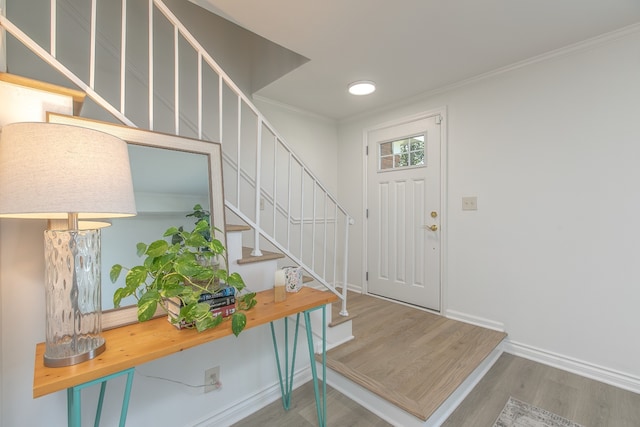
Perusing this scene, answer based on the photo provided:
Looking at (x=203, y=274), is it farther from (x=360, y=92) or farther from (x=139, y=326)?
(x=360, y=92)

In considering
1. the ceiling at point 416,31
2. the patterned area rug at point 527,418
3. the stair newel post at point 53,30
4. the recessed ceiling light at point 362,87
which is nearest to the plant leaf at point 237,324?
the stair newel post at point 53,30

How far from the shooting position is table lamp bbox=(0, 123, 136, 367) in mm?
729

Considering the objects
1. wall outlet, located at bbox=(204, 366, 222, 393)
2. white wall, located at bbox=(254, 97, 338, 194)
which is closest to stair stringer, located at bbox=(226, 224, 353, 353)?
wall outlet, located at bbox=(204, 366, 222, 393)

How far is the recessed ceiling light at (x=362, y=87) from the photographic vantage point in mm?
2555

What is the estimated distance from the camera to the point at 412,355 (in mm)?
2020

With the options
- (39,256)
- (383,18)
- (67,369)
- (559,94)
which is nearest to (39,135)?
(39,256)

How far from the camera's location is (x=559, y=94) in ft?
6.98

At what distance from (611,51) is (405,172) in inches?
65.5

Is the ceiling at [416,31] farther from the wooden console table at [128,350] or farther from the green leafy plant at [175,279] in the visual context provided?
the wooden console table at [128,350]

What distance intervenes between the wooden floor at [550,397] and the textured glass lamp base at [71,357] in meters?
1.69

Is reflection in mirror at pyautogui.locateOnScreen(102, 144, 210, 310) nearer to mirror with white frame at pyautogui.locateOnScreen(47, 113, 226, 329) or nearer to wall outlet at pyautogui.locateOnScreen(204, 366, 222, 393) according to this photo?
mirror with white frame at pyautogui.locateOnScreen(47, 113, 226, 329)

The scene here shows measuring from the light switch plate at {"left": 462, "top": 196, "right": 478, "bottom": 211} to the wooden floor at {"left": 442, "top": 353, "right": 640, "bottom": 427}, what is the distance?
125cm

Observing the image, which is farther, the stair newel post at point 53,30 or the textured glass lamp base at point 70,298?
the stair newel post at point 53,30

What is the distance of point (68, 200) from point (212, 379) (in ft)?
3.95
